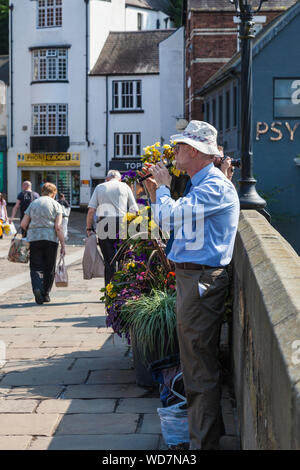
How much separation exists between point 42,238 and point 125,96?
119 feet

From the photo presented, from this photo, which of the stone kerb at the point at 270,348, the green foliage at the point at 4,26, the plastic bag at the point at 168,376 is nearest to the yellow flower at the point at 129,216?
the plastic bag at the point at 168,376

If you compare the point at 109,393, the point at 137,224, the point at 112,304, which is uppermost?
the point at 137,224

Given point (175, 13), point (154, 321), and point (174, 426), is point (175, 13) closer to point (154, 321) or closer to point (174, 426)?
point (154, 321)

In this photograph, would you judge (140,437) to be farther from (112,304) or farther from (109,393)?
(112,304)

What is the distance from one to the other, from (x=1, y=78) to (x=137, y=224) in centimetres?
4476

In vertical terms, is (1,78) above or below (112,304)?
above

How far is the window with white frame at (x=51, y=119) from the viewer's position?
45969 mm

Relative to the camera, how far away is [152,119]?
149 feet

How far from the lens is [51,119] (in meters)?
46.1

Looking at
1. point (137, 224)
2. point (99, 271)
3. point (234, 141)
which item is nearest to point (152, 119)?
point (234, 141)

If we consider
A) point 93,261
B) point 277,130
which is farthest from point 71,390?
point 277,130

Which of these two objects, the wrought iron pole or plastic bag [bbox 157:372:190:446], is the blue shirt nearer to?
plastic bag [bbox 157:372:190:446]
